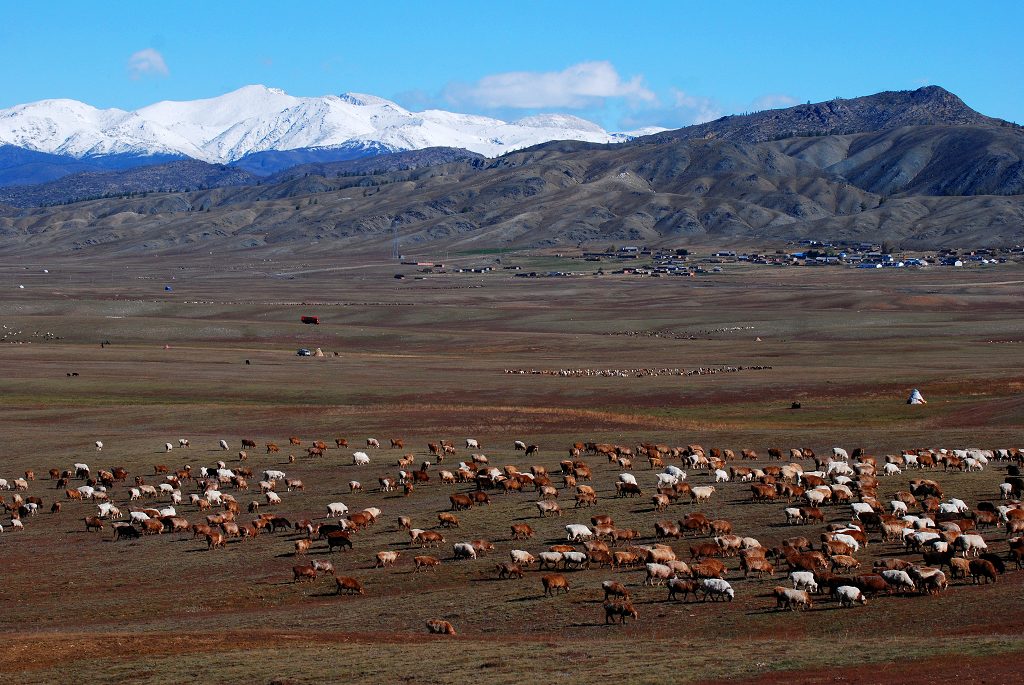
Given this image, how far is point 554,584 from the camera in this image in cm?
2816

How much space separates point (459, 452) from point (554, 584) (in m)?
24.8

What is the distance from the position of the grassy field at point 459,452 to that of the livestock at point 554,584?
0.41 m

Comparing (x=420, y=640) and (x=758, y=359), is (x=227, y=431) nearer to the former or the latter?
(x=420, y=640)

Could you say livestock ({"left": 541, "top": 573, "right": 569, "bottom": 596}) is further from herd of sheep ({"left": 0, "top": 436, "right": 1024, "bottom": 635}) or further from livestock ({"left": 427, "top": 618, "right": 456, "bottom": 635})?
livestock ({"left": 427, "top": 618, "right": 456, "bottom": 635})

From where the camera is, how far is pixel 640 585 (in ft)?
93.7

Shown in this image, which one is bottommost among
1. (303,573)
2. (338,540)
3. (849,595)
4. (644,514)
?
(303,573)

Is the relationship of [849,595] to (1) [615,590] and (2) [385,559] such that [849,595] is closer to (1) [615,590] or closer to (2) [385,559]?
(1) [615,590]

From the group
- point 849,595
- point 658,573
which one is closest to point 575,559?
point 658,573

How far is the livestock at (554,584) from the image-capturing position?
28.1m

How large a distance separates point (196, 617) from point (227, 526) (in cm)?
868

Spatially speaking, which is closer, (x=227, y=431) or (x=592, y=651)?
(x=592, y=651)

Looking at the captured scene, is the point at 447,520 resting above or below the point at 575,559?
below

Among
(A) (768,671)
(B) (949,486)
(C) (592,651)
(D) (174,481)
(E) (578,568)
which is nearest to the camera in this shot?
(A) (768,671)

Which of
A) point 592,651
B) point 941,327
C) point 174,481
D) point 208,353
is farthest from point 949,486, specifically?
point 941,327
